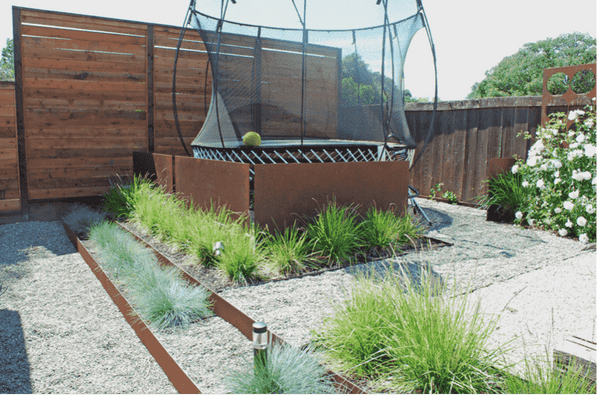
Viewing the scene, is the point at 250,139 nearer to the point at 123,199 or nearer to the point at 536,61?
the point at 123,199

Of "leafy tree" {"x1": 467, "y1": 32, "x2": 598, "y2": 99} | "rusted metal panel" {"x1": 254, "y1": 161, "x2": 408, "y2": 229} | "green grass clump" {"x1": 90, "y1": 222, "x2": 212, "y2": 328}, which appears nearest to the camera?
"green grass clump" {"x1": 90, "y1": 222, "x2": 212, "y2": 328}

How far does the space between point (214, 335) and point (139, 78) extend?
15.1 ft

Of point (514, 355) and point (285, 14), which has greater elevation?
point (285, 14)

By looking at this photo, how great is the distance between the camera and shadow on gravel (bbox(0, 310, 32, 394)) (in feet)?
5.71

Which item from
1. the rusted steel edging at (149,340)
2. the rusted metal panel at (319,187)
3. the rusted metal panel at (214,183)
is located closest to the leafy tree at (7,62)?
the rusted metal panel at (214,183)

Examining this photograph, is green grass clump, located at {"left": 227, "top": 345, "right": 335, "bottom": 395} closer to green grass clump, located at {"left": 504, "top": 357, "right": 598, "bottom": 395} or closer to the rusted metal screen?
green grass clump, located at {"left": 504, "top": 357, "right": 598, "bottom": 395}

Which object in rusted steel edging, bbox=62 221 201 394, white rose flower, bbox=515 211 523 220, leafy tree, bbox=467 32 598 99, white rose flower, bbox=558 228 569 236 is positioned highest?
leafy tree, bbox=467 32 598 99

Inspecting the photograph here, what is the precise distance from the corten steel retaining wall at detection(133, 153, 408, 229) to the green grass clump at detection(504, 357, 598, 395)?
6.56 feet

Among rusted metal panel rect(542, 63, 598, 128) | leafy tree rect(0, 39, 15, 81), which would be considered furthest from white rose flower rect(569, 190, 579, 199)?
leafy tree rect(0, 39, 15, 81)

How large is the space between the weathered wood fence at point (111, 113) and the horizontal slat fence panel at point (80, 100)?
0.04ft

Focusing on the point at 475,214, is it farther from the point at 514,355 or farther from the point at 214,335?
the point at 214,335

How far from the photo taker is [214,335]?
201 cm

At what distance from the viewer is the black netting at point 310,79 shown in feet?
14.4

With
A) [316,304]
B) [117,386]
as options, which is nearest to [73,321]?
[117,386]
